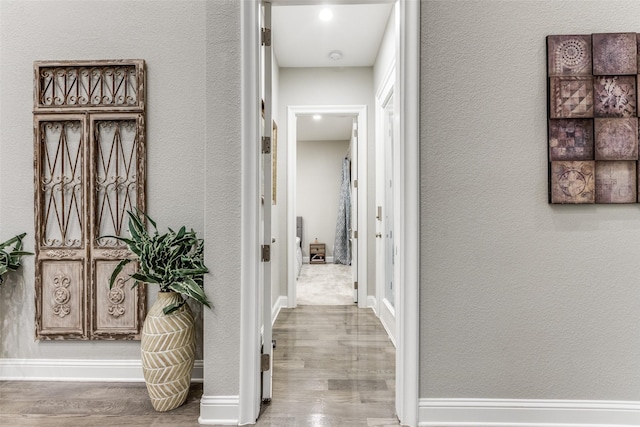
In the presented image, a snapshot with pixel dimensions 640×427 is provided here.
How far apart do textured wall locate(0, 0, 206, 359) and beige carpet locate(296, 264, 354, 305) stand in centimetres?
238

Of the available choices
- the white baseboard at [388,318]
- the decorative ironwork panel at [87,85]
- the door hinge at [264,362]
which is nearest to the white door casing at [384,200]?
the white baseboard at [388,318]

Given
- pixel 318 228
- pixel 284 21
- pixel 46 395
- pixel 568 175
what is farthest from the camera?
pixel 318 228

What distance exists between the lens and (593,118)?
5.47 feet

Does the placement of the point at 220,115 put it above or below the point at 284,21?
below

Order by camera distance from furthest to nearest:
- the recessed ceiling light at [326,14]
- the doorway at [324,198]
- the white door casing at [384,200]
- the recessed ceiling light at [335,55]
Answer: the doorway at [324,198]
the recessed ceiling light at [335,55]
the white door casing at [384,200]
the recessed ceiling light at [326,14]

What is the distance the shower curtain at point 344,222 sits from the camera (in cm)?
733

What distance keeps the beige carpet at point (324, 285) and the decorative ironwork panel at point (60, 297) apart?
239 cm

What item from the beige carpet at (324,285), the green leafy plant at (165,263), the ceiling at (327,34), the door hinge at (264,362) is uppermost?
the ceiling at (327,34)

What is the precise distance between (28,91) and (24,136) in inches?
11.5

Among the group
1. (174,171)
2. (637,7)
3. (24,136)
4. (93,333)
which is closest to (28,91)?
(24,136)

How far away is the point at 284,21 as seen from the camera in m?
3.00

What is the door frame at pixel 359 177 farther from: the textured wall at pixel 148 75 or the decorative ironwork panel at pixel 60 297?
the decorative ironwork panel at pixel 60 297

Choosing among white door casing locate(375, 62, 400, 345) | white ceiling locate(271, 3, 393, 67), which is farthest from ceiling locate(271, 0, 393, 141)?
white door casing locate(375, 62, 400, 345)

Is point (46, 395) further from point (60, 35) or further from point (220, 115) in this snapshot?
point (60, 35)
